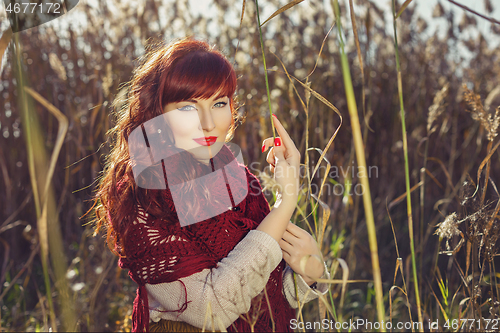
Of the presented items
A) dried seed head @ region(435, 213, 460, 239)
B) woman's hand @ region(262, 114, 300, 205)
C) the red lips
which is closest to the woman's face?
the red lips

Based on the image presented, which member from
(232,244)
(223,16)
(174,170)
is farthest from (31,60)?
(232,244)

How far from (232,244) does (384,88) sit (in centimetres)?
215

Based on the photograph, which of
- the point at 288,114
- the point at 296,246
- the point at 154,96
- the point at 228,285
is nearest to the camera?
the point at 228,285

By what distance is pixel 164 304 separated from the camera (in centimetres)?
85

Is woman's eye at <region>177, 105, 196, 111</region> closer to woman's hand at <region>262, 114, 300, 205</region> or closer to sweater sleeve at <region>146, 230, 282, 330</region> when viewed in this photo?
woman's hand at <region>262, 114, 300, 205</region>

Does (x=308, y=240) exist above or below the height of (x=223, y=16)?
below

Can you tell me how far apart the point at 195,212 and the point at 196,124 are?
22cm

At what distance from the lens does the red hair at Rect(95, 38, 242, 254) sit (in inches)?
34.7

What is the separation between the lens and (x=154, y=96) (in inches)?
39.8

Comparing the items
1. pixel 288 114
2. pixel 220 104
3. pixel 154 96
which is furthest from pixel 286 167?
pixel 288 114

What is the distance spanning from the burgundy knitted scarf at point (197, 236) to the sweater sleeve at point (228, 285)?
0.06 ft

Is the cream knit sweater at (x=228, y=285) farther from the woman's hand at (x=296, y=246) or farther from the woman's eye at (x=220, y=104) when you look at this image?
the woman's eye at (x=220, y=104)

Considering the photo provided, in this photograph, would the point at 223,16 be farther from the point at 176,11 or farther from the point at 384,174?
the point at 384,174

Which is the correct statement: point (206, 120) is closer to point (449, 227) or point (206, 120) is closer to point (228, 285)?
point (228, 285)
